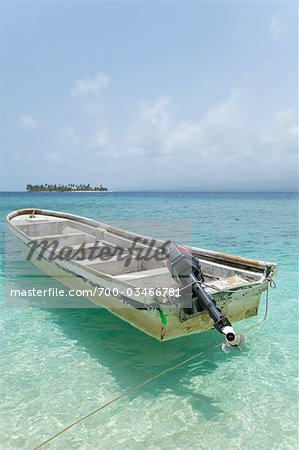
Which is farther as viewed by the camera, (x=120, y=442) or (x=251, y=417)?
(x=251, y=417)

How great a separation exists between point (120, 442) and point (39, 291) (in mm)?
5479

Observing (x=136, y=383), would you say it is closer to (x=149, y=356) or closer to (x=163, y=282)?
(x=149, y=356)

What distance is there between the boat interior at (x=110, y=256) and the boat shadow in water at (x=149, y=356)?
972 millimetres

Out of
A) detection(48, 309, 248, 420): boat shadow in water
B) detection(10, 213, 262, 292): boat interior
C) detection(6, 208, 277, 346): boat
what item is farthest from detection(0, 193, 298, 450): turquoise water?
detection(10, 213, 262, 292): boat interior

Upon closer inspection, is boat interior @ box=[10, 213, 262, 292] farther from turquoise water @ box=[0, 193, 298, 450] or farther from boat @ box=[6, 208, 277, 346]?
turquoise water @ box=[0, 193, 298, 450]

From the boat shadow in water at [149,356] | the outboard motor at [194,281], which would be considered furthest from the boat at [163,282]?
Answer: the boat shadow in water at [149,356]

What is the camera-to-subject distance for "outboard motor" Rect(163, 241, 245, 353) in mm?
3875

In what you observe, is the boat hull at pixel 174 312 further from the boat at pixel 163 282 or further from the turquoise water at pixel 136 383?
the turquoise water at pixel 136 383

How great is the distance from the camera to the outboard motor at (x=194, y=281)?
153 inches

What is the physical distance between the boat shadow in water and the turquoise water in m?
0.02

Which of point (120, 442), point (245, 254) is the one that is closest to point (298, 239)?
point (245, 254)

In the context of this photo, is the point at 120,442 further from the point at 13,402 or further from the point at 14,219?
the point at 14,219

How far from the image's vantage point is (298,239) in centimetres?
1677

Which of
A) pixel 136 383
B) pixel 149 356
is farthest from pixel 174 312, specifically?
pixel 149 356
